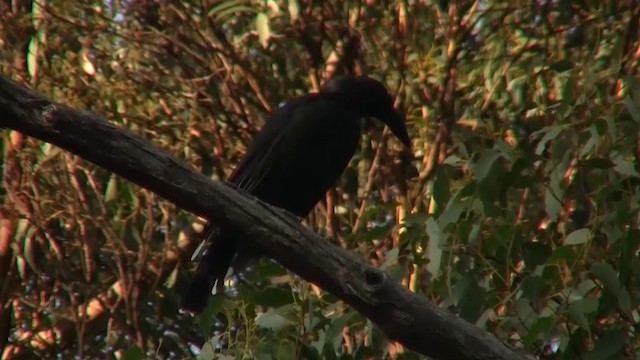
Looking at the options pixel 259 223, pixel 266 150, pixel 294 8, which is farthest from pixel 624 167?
pixel 294 8

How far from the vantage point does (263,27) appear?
17.8ft

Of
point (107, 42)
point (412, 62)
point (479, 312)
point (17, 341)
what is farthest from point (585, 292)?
point (17, 341)

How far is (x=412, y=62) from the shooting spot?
5.73 metres

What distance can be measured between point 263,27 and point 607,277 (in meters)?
2.40

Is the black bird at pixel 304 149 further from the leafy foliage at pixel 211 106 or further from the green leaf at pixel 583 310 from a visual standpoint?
the green leaf at pixel 583 310

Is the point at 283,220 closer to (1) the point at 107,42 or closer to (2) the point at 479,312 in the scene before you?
(2) the point at 479,312

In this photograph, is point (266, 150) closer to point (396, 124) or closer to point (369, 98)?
point (369, 98)

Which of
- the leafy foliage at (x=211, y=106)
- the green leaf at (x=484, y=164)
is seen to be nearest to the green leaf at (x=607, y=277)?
the green leaf at (x=484, y=164)

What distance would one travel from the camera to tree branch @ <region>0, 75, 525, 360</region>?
9.76ft

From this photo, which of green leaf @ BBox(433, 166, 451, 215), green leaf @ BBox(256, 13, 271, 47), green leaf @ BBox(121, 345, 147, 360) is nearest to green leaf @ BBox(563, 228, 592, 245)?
green leaf @ BBox(433, 166, 451, 215)

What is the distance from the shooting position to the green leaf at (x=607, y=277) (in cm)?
342

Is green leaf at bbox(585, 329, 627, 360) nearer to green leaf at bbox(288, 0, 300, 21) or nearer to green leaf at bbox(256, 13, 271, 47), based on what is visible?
green leaf at bbox(256, 13, 271, 47)

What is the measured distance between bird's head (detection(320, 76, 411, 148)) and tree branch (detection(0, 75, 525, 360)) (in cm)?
186

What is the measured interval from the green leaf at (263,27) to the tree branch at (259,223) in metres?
2.18
